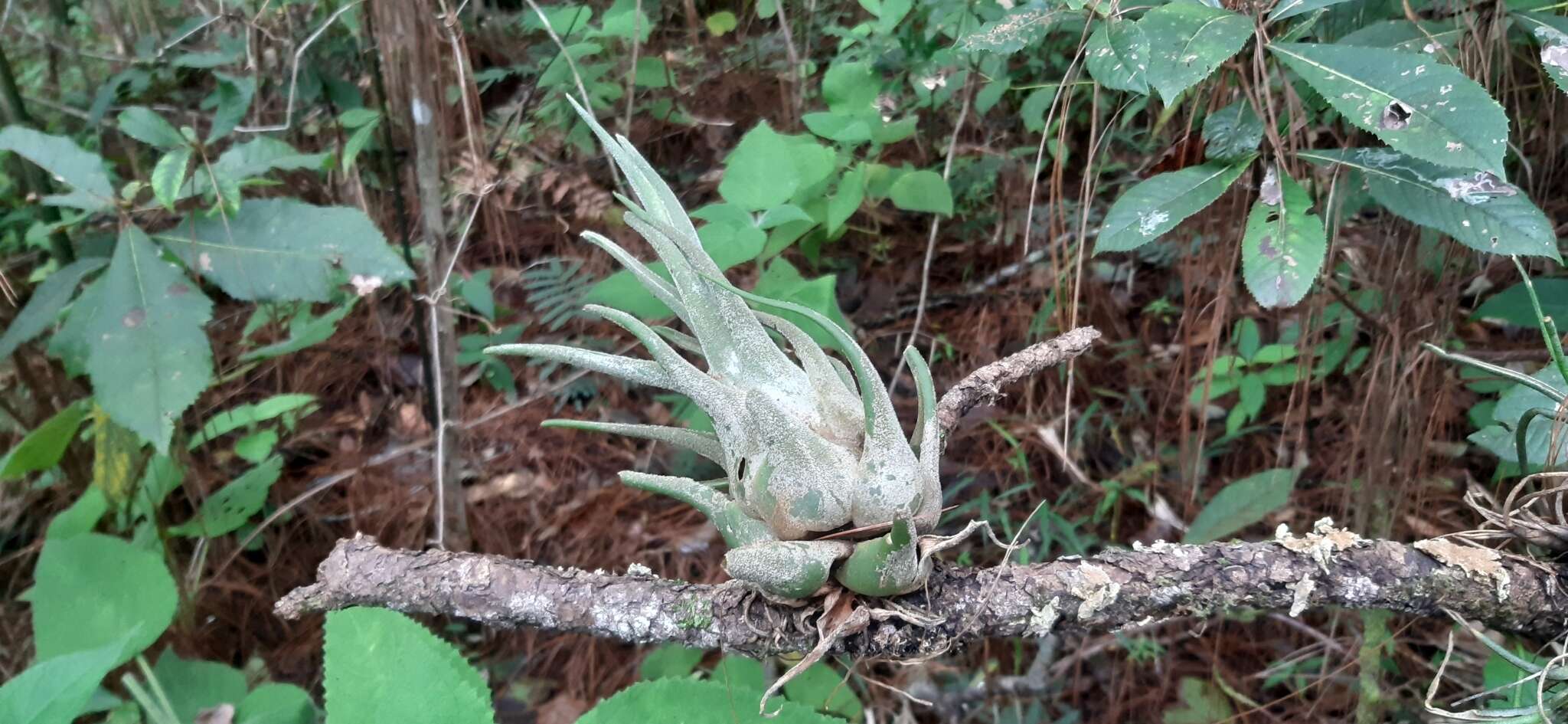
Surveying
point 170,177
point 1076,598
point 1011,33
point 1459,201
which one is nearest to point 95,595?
point 170,177

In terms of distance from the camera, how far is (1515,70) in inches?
47.8

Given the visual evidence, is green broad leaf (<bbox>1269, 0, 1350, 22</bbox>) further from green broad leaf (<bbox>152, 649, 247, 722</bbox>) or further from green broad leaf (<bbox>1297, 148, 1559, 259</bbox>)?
green broad leaf (<bbox>152, 649, 247, 722</bbox>)

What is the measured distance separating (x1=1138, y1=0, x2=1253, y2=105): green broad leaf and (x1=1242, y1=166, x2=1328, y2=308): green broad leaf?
0.62 ft

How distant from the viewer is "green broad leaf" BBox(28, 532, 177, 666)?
43.8 inches

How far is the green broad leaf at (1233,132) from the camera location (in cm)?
96

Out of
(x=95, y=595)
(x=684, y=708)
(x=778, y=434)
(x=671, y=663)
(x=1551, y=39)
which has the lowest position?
(x=671, y=663)

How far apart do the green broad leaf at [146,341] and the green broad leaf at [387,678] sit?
1.75ft

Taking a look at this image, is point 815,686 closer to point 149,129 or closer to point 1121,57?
point 1121,57

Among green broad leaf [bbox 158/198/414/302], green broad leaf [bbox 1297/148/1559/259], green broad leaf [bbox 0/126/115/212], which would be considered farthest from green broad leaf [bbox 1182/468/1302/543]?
green broad leaf [bbox 0/126/115/212]

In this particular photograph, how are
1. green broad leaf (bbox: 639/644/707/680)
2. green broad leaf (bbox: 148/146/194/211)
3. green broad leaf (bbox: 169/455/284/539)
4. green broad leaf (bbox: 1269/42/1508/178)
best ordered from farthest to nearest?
green broad leaf (bbox: 169/455/284/539) < green broad leaf (bbox: 639/644/707/680) < green broad leaf (bbox: 148/146/194/211) < green broad leaf (bbox: 1269/42/1508/178)

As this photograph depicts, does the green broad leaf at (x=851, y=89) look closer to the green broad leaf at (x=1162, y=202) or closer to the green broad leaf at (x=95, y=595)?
the green broad leaf at (x=1162, y=202)

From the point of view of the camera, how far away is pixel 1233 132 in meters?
0.98

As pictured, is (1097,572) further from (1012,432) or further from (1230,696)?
(1012,432)

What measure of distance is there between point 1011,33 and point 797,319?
460 mm
